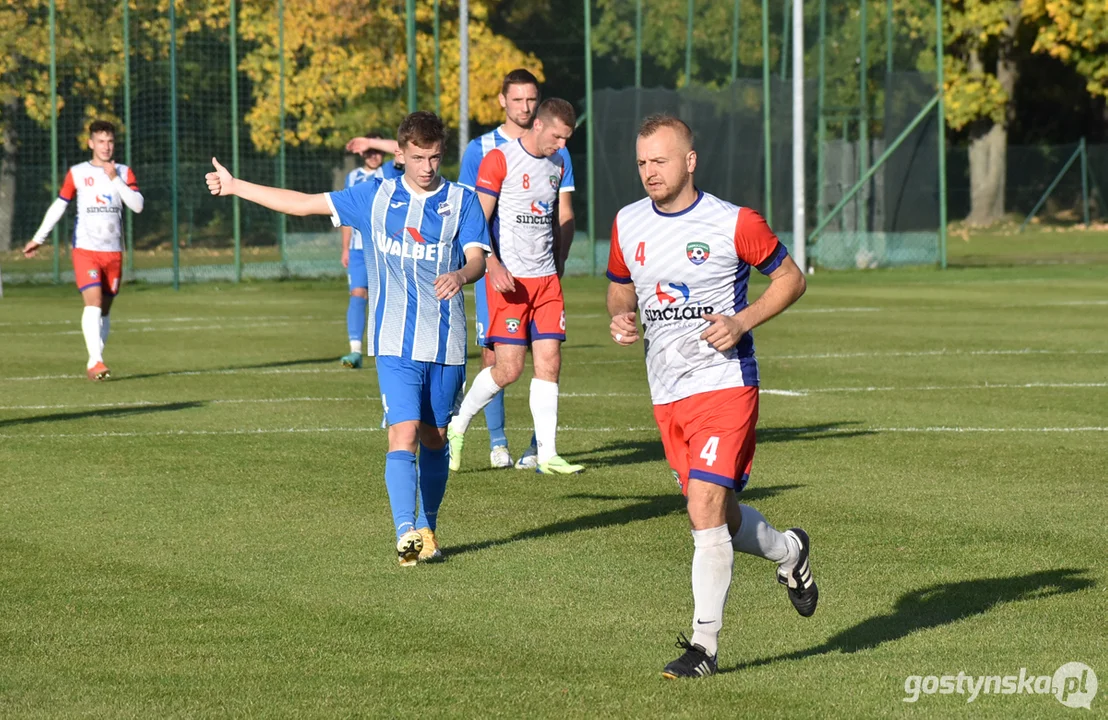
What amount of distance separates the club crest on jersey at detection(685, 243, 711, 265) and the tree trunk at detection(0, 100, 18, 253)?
2949 centimetres

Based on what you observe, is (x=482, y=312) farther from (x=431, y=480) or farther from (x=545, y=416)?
(x=431, y=480)

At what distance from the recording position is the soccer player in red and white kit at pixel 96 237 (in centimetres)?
1619

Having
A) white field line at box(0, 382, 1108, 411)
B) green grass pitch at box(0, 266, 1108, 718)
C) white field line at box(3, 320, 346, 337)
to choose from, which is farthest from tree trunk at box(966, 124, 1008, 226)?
white field line at box(0, 382, 1108, 411)

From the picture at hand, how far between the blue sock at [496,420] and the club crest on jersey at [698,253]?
492 cm

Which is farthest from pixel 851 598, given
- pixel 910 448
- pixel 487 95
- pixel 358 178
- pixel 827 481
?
pixel 487 95

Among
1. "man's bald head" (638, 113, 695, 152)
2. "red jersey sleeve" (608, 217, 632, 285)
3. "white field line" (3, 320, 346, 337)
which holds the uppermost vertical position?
"man's bald head" (638, 113, 695, 152)

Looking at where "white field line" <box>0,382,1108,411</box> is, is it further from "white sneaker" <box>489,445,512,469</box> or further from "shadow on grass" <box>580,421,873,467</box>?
"white sneaker" <box>489,445,512,469</box>

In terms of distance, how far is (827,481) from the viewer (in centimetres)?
985

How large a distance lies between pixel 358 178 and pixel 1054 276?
17.7m

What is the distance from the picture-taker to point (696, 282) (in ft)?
19.9

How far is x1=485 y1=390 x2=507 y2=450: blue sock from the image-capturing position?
10.9 meters

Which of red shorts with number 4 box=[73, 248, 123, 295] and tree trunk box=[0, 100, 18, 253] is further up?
tree trunk box=[0, 100, 18, 253]

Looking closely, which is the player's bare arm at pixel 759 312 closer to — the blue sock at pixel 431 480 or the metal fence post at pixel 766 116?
the blue sock at pixel 431 480

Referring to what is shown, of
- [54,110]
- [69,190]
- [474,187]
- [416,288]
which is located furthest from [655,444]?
[54,110]
